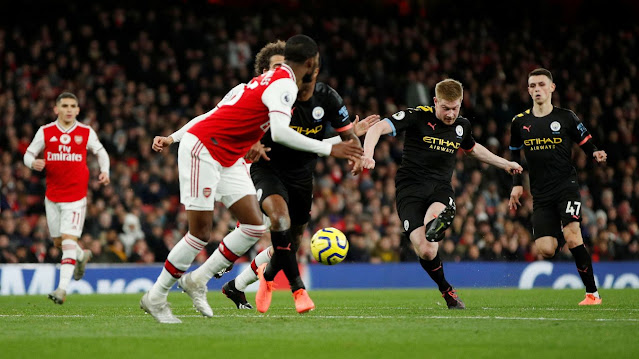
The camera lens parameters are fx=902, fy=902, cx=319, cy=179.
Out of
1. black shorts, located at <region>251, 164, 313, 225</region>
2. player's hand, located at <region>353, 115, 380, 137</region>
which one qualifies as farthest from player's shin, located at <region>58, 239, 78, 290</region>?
player's hand, located at <region>353, 115, 380, 137</region>

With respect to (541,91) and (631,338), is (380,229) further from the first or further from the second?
(631,338)

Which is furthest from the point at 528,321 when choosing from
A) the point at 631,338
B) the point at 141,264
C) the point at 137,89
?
the point at 137,89

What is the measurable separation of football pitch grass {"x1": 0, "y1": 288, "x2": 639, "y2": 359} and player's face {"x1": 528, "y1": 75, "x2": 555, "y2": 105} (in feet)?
9.71

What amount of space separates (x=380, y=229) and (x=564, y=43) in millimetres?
9578

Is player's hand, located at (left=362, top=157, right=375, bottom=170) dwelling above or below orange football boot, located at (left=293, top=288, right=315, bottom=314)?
above

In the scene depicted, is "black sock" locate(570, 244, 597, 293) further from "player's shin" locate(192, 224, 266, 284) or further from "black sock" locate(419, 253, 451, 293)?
"player's shin" locate(192, 224, 266, 284)

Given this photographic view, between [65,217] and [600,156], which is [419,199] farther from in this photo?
[65,217]

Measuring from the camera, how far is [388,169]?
1986 cm

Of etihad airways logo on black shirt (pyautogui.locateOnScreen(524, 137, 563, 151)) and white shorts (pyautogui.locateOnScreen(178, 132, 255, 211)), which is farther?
etihad airways logo on black shirt (pyautogui.locateOnScreen(524, 137, 563, 151))

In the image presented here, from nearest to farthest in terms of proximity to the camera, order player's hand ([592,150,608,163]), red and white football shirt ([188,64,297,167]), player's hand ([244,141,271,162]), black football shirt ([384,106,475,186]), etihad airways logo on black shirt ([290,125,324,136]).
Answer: red and white football shirt ([188,64,297,167])
player's hand ([244,141,271,162])
etihad airways logo on black shirt ([290,125,324,136])
black football shirt ([384,106,475,186])
player's hand ([592,150,608,163])

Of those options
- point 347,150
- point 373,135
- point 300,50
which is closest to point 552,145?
→ point 373,135

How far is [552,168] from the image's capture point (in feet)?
34.0

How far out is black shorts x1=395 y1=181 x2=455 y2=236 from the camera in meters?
9.23

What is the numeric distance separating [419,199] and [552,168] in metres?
1.97
